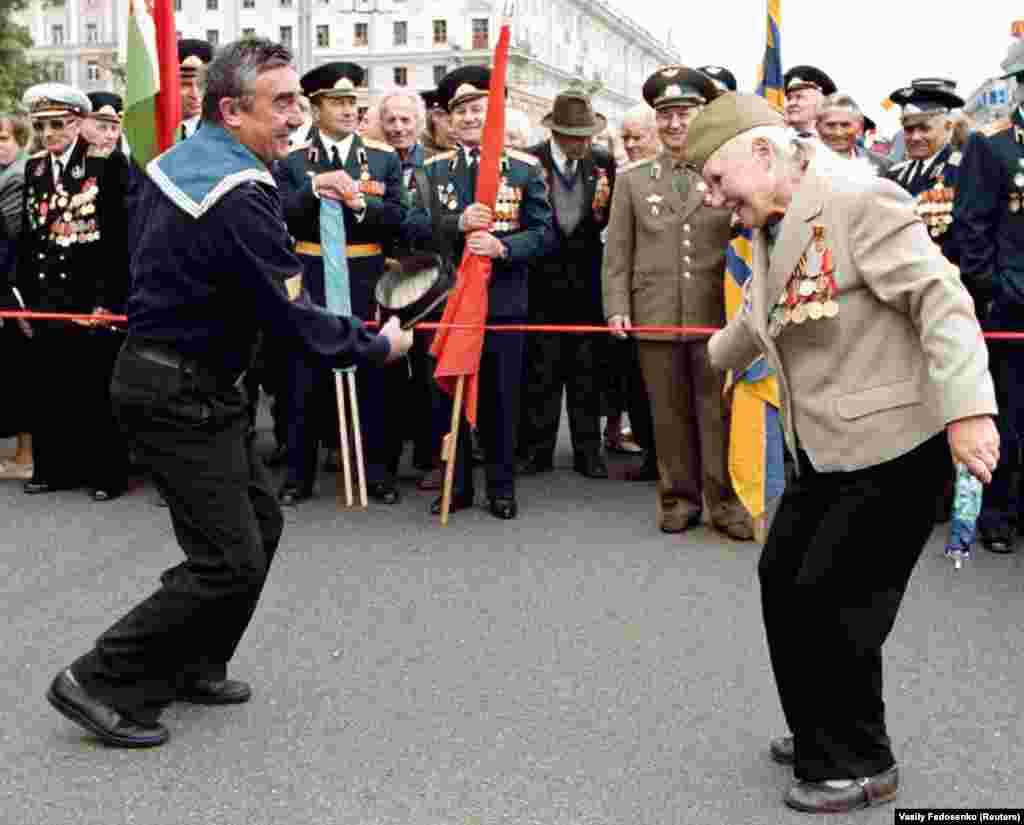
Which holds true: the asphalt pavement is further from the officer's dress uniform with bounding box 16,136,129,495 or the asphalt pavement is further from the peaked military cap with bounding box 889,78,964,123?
the peaked military cap with bounding box 889,78,964,123

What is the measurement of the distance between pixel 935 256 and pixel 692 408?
3.86 m

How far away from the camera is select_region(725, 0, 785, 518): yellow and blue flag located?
23.2ft

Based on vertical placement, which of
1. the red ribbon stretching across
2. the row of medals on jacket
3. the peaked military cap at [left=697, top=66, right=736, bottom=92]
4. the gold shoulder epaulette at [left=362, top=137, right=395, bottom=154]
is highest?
the peaked military cap at [left=697, top=66, right=736, bottom=92]

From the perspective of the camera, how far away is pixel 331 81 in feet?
26.3

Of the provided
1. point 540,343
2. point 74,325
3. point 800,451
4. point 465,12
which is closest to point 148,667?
point 800,451

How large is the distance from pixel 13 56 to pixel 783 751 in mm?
35803

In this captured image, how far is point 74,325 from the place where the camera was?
837 cm

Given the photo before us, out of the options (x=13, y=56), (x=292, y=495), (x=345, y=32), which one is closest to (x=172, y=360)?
(x=292, y=495)

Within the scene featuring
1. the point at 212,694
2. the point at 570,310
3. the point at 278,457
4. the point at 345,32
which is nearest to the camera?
the point at 212,694

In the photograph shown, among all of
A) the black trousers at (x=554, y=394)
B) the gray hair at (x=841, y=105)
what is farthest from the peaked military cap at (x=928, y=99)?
the black trousers at (x=554, y=394)

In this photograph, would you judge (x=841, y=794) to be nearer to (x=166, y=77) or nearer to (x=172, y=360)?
(x=172, y=360)

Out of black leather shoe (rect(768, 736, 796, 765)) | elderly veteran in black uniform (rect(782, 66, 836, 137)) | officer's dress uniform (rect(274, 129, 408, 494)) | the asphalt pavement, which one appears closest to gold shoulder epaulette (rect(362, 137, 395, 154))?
officer's dress uniform (rect(274, 129, 408, 494))

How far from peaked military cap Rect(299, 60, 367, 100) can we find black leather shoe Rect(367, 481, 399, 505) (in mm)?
2162

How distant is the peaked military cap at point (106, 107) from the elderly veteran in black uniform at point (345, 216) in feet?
4.02
